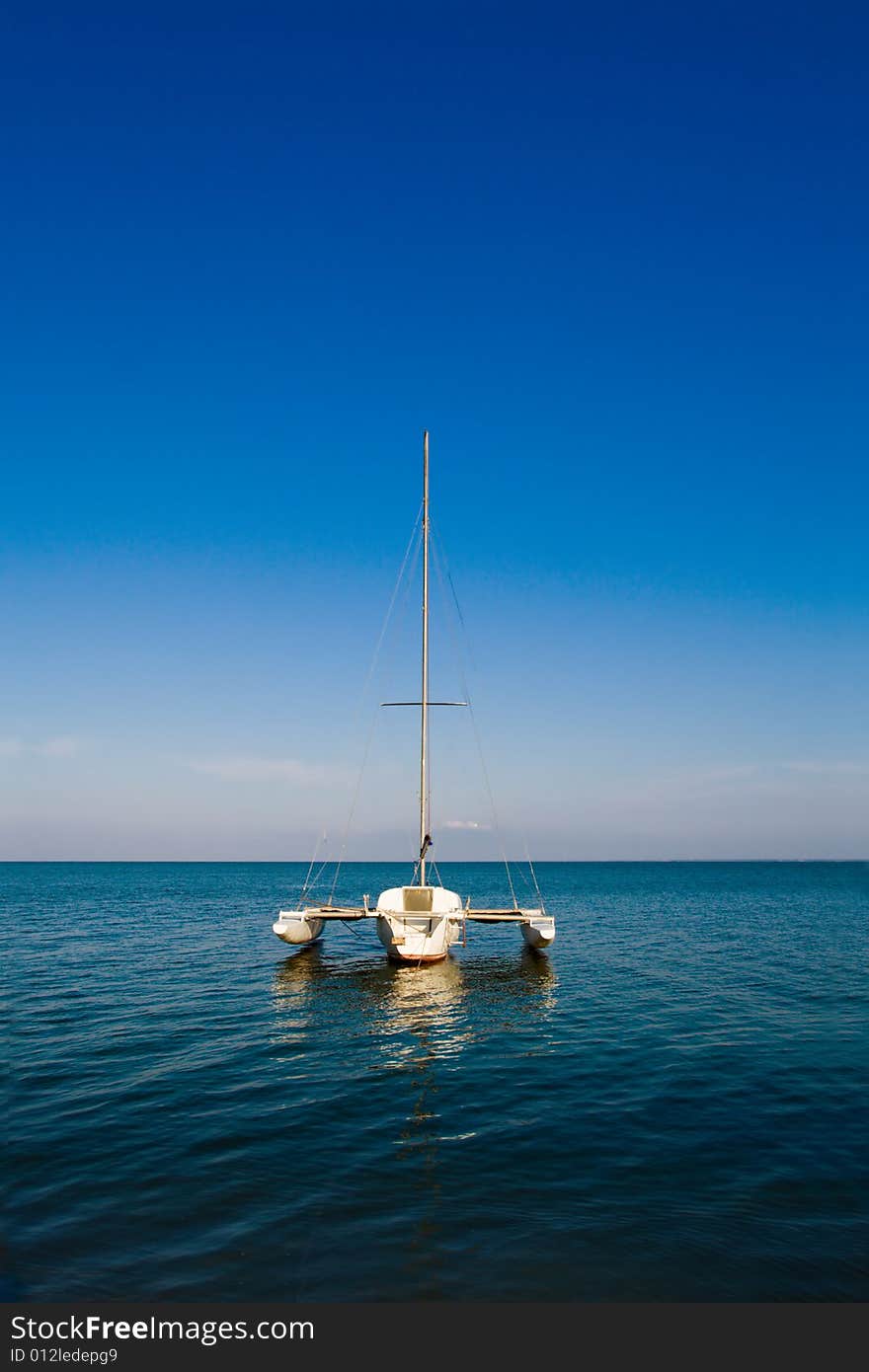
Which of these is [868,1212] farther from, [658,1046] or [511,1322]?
[658,1046]

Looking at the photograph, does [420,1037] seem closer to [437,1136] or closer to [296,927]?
[437,1136]

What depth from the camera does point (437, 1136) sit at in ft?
44.9

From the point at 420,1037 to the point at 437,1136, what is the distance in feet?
25.7

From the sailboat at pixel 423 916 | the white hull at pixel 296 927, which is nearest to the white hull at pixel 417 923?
the sailboat at pixel 423 916

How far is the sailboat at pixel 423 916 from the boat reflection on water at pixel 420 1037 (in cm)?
107

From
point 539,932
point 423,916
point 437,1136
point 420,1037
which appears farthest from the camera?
point 539,932

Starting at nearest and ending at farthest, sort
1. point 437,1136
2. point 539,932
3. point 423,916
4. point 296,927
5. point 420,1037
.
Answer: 1. point 437,1136
2. point 420,1037
3. point 423,916
4. point 539,932
5. point 296,927

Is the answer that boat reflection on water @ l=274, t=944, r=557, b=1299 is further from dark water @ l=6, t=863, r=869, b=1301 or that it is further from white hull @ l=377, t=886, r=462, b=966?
white hull @ l=377, t=886, r=462, b=966

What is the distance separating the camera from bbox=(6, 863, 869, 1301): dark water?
916cm

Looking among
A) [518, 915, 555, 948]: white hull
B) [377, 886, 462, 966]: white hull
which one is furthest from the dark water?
[518, 915, 555, 948]: white hull

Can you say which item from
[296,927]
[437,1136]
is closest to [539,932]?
[296,927]

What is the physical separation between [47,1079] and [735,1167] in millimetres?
14547

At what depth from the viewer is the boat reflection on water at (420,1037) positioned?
440 inches

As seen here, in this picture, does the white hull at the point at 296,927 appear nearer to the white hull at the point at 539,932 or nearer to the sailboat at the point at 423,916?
the sailboat at the point at 423,916
